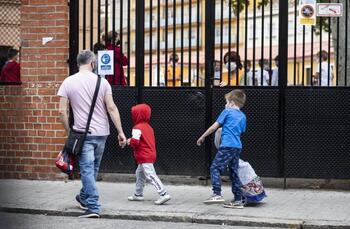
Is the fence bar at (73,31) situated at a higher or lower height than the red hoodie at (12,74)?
higher

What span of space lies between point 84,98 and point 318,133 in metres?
3.67

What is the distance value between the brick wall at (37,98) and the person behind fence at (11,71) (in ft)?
0.66

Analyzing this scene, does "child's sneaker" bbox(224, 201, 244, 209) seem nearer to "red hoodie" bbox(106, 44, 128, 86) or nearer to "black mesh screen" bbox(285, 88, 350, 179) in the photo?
"black mesh screen" bbox(285, 88, 350, 179)

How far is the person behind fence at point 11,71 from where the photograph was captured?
9703 millimetres

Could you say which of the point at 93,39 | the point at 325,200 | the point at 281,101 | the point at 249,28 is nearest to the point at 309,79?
the point at 281,101

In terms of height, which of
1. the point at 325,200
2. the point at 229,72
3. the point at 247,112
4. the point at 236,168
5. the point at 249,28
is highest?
the point at 249,28

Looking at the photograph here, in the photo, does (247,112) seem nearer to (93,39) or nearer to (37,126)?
(93,39)

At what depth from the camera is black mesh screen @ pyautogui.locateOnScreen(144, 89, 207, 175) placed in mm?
8930

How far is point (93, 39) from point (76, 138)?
3.13 metres

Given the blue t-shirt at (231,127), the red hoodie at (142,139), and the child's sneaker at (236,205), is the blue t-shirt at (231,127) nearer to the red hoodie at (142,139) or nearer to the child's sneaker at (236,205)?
the child's sneaker at (236,205)

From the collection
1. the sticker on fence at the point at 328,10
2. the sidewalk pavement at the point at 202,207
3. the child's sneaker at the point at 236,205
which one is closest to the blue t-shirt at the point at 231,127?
the child's sneaker at the point at 236,205

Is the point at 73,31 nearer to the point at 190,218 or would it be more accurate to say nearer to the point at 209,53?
the point at 209,53

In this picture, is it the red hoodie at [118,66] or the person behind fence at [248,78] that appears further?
the red hoodie at [118,66]

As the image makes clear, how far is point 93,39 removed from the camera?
9414mm
